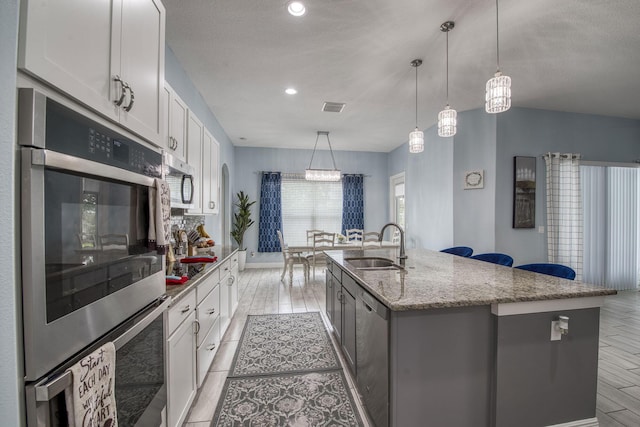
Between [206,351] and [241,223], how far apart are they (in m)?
4.06

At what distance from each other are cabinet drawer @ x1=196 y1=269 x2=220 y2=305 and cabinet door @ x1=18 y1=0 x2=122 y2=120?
4.12 ft

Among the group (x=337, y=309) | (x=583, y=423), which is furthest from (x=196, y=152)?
(x=583, y=423)

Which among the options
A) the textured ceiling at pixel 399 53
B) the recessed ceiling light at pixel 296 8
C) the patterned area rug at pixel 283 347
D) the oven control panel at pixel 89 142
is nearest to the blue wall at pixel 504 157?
the textured ceiling at pixel 399 53

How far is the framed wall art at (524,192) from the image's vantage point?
3924 millimetres

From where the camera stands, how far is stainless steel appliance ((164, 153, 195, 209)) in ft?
6.21

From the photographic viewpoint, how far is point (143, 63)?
112cm

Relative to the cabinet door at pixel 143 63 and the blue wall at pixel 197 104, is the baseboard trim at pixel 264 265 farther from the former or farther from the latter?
the cabinet door at pixel 143 63

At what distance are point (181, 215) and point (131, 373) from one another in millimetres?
2191

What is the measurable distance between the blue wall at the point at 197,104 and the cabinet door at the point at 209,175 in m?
0.45

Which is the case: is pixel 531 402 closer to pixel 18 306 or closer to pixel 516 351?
pixel 516 351

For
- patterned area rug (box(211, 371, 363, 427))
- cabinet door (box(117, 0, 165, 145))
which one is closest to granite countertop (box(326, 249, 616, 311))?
patterned area rug (box(211, 371, 363, 427))

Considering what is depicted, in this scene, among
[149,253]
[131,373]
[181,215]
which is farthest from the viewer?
[181,215]

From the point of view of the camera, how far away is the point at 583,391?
1499 millimetres

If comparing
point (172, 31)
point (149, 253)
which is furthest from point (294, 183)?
point (149, 253)
